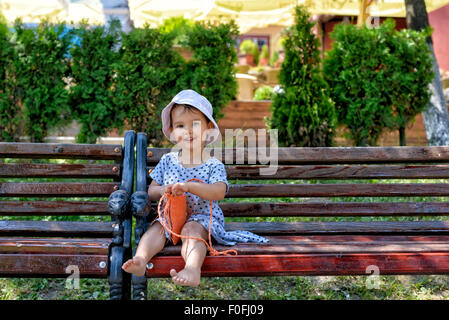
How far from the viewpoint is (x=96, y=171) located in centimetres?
259

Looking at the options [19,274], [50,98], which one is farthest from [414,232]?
[50,98]

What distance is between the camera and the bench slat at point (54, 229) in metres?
2.39

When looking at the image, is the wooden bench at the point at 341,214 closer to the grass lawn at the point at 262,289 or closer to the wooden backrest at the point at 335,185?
the wooden backrest at the point at 335,185

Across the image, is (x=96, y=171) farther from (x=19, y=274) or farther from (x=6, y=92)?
(x=6, y=92)

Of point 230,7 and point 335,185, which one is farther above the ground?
point 230,7

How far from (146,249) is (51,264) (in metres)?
0.43

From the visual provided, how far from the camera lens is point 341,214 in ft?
8.65

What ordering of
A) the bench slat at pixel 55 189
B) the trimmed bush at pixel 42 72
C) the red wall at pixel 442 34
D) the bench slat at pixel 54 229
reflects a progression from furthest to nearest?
the red wall at pixel 442 34, the trimmed bush at pixel 42 72, the bench slat at pixel 55 189, the bench slat at pixel 54 229

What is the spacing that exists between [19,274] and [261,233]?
124 centimetres

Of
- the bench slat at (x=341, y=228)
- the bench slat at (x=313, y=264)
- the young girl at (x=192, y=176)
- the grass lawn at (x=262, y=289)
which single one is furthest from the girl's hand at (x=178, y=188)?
the grass lawn at (x=262, y=289)

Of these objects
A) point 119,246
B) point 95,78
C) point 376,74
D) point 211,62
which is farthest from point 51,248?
point 376,74

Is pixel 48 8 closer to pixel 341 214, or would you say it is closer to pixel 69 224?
pixel 69 224

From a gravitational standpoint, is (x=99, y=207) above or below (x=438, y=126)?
below

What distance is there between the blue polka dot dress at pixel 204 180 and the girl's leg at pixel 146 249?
204mm
